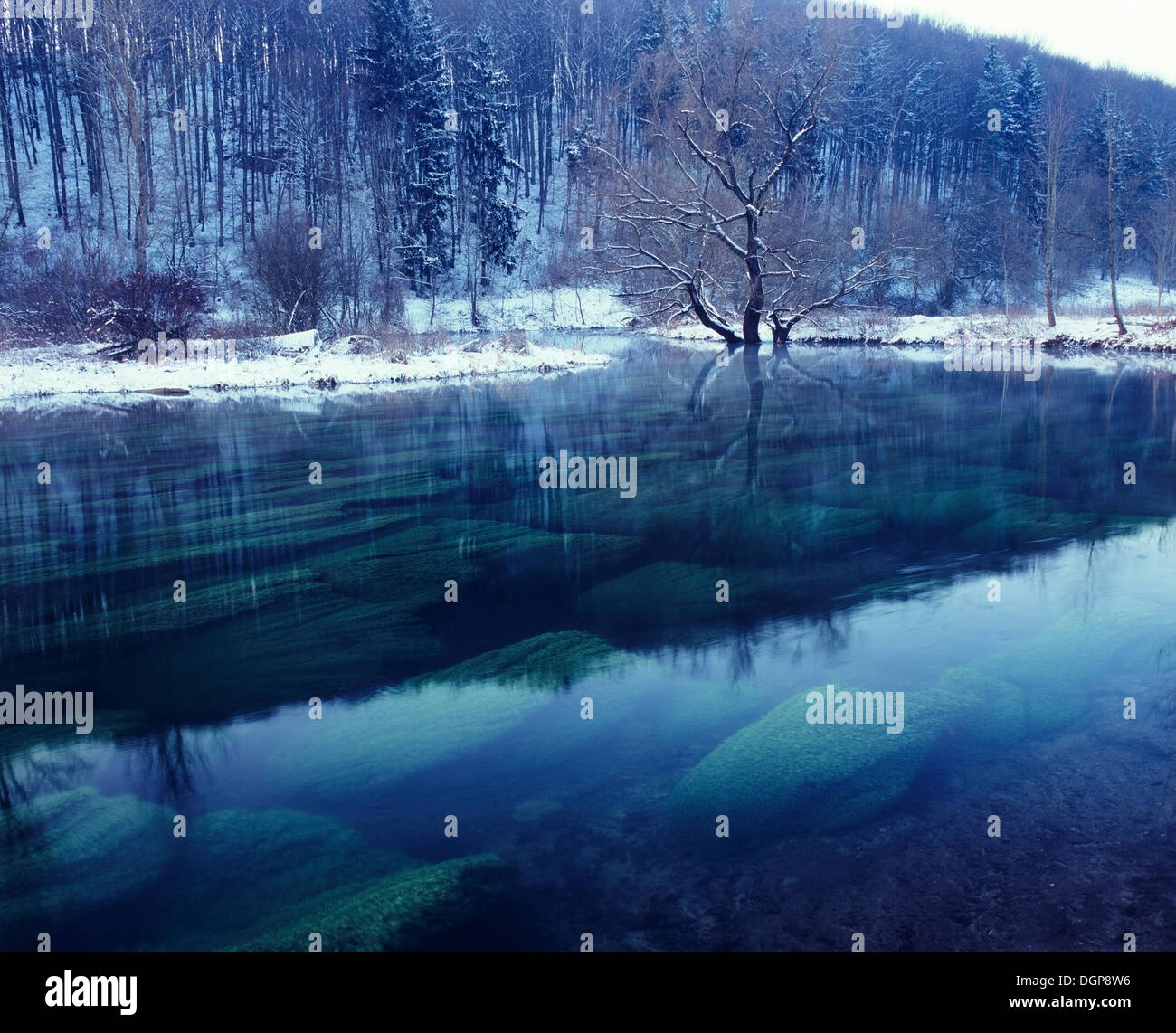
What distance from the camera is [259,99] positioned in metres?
58.5

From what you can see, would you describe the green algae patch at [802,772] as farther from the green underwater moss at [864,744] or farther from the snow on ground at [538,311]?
the snow on ground at [538,311]

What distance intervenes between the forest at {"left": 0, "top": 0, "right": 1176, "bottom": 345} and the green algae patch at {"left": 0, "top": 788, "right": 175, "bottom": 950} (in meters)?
21.8

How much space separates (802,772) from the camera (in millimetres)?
4148

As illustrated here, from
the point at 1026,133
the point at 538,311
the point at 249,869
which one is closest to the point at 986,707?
the point at 249,869

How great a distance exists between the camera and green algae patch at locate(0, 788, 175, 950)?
3264mm

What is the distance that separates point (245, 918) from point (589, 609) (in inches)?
134

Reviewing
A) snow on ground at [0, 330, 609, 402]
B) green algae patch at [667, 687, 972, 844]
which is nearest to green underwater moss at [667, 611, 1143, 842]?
green algae patch at [667, 687, 972, 844]

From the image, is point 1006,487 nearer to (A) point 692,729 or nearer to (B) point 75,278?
(A) point 692,729

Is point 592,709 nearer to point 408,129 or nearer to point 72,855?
point 72,855

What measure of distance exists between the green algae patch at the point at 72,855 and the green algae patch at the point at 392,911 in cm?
68

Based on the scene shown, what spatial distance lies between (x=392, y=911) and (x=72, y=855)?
1.38 metres

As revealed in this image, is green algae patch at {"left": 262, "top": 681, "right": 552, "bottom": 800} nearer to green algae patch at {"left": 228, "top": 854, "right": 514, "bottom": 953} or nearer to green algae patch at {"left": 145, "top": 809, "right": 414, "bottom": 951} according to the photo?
green algae patch at {"left": 145, "top": 809, "right": 414, "bottom": 951}

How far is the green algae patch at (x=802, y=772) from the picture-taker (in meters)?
3.75
